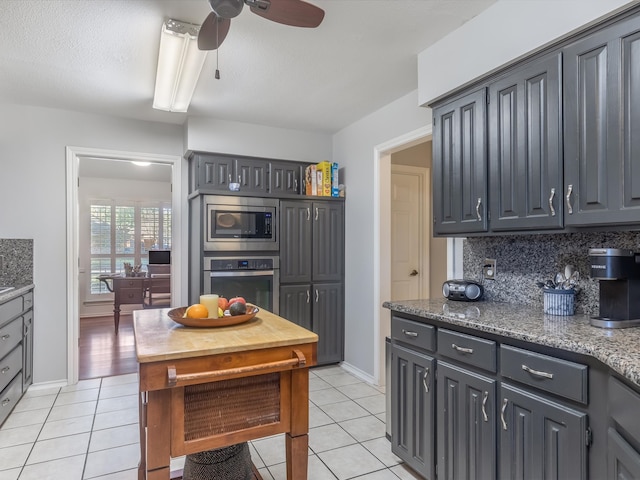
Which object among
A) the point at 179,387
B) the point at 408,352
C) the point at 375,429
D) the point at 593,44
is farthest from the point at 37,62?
the point at 375,429

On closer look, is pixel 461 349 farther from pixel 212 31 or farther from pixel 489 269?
pixel 212 31

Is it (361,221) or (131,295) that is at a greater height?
(361,221)

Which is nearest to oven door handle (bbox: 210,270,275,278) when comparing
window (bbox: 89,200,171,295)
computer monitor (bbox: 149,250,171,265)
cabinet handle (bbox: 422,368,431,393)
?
cabinet handle (bbox: 422,368,431,393)

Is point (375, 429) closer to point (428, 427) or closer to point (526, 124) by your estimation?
point (428, 427)

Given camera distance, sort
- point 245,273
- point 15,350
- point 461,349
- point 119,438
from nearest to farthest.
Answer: point 461,349 < point 119,438 < point 15,350 < point 245,273

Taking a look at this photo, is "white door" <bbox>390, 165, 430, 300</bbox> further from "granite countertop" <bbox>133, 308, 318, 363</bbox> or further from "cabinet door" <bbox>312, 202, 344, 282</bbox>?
"granite countertop" <bbox>133, 308, 318, 363</bbox>

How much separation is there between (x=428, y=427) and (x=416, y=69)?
2281 millimetres

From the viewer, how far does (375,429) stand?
9.16ft

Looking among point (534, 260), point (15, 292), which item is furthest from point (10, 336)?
point (534, 260)

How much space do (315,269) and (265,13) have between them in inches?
109

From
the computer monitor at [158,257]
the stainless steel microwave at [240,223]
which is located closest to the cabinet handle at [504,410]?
the stainless steel microwave at [240,223]

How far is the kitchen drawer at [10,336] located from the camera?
275 centimetres

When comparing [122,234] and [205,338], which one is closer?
[205,338]

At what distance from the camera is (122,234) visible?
23.8ft
